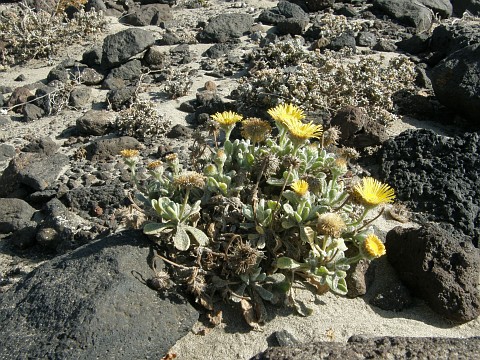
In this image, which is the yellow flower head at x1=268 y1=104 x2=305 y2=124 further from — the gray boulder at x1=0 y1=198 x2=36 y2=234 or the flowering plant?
the gray boulder at x1=0 y1=198 x2=36 y2=234

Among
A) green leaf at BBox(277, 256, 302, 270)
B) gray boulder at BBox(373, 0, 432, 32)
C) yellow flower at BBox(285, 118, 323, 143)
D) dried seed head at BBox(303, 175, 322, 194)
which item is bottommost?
gray boulder at BBox(373, 0, 432, 32)

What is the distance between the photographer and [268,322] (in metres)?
4.02

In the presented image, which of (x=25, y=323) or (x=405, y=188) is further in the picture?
(x=405, y=188)

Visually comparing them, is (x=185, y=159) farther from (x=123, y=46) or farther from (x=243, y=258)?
(x=123, y=46)

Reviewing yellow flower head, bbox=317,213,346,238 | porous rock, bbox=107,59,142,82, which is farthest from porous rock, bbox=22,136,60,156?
yellow flower head, bbox=317,213,346,238

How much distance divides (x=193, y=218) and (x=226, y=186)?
0.33 m

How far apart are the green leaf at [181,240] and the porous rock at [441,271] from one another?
175cm

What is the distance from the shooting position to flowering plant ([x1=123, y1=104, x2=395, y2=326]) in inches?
151

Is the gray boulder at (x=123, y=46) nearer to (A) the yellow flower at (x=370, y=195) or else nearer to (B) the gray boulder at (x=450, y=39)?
(B) the gray boulder at (x=450, y=39)

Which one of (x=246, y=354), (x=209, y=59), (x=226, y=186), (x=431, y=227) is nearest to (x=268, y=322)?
(x=246, y=354)

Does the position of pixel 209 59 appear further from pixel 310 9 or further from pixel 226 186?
pixel 226 186

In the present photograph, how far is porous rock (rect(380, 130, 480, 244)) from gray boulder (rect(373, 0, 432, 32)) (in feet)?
14.2

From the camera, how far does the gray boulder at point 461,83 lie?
6.49m

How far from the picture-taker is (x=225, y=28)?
896 centimetres
